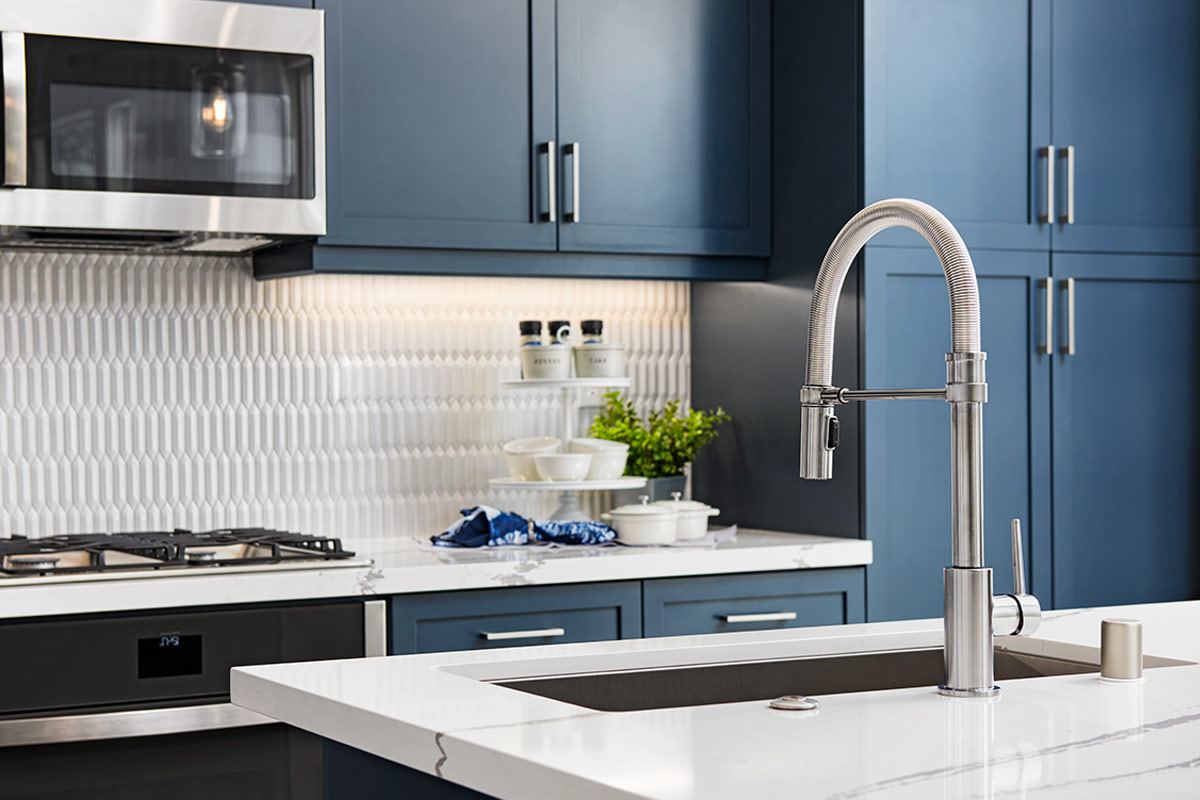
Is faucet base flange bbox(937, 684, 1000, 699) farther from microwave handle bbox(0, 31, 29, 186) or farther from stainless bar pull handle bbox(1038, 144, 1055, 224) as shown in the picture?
stainless bar pull handle bbox(1038, 144, 1055, 224)

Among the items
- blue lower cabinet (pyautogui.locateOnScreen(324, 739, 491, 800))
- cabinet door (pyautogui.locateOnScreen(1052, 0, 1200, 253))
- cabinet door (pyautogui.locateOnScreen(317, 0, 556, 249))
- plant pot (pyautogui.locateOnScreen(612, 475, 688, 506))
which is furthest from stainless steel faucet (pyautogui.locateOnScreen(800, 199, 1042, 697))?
cabinet door (pyautogui.locateOnScreen(1052, 0, 1200, 253))

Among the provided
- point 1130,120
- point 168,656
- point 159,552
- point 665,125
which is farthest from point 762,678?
point 1130,120

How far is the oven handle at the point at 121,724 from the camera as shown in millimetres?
2336

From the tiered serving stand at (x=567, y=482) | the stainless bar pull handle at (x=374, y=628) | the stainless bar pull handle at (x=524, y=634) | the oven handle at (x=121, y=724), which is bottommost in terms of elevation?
the oven handle at (x=121, y=724)

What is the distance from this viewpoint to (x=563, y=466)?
3133 mm

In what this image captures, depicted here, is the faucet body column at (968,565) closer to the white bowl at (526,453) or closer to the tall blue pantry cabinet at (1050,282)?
the tall blue pantry cabinet at (1050,282)

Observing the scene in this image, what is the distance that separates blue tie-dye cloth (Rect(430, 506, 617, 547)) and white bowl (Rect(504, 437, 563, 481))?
0.19 m

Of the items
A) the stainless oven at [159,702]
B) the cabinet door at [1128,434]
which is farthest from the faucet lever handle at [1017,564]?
the cabinet door at [1128,434]

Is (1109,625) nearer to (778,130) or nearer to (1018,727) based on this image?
(1018,727)

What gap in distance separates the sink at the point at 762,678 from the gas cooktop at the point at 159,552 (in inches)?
43.9

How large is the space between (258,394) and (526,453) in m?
0.60

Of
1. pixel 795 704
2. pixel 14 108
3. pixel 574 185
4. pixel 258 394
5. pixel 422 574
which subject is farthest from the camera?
pixel 258 394

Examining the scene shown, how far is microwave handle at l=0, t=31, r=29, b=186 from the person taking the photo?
251 centimetres

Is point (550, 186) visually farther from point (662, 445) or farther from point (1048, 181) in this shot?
point (1048, 181)
